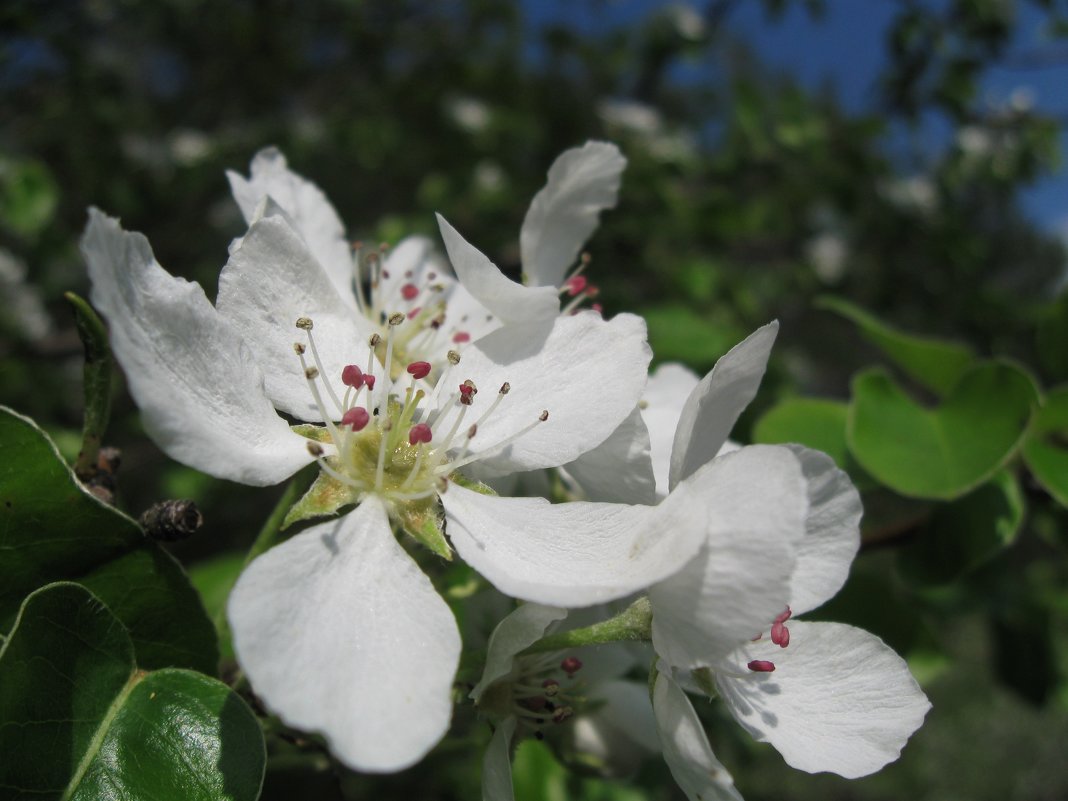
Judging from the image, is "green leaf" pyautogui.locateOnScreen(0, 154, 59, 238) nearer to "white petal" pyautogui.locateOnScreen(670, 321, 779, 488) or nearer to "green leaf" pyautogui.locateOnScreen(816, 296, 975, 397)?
"green leaf" pyautogui.locateOnScreen(816, 296, 975, 397)

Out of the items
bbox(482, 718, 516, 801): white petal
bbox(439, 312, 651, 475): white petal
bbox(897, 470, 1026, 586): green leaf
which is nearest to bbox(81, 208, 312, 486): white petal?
bbox(439, 312, 651, 475): white petal

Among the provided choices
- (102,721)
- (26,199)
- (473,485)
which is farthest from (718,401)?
(26,199)

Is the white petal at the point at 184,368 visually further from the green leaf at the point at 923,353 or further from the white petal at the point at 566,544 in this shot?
the green leaf at the point at 923,353

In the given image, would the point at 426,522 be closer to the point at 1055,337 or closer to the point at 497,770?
the point at 497,770

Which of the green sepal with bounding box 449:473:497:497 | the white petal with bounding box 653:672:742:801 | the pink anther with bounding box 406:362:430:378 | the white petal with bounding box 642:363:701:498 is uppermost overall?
the pink anther with bounding box 406:362:430:378

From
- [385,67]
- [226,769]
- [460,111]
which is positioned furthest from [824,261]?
[226,769]

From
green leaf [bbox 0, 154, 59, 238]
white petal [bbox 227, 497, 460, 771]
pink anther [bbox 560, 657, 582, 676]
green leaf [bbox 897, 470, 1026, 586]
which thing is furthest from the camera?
green leaf [bbox 0, 154, 59, 238]
